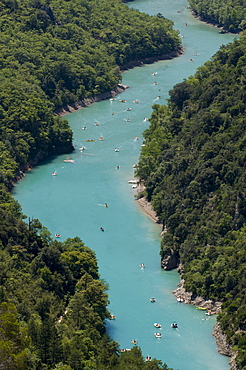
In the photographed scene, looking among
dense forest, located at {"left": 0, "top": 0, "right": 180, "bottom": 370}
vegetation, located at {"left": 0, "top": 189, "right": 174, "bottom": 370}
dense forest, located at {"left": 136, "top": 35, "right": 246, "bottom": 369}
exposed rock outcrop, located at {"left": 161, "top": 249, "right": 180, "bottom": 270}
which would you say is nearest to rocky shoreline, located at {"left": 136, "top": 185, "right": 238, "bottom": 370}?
dense forest, located at {"left": 136, "top": 35, "right": 246, "bottom": 369}

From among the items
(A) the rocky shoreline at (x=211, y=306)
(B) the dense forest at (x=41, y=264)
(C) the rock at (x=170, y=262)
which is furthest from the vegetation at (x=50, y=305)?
(C) the rock at (x=170, y=262)

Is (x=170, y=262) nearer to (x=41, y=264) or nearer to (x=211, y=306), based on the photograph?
(x=211, y=306)

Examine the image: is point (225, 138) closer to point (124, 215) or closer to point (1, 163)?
point (124, 215)

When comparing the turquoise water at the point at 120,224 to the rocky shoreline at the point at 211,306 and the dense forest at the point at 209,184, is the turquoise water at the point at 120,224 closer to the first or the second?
the rocky shoreline at the point at 211,306

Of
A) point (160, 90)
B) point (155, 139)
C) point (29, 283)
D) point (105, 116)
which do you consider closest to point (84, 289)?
point (29, 283)

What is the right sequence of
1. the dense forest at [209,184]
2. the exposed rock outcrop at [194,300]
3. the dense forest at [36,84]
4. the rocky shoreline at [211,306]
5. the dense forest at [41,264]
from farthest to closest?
the dense forest at [36,84], the dense forest at [209,184], the exposed rock outcrop at [194,300], the rocky shoreline at [211,306], the dense forest at [41,264]

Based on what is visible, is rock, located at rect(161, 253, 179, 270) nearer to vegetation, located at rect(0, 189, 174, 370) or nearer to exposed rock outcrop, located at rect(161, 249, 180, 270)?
exposed rock outcrop, located at rect(161, 249, 180, 270)
